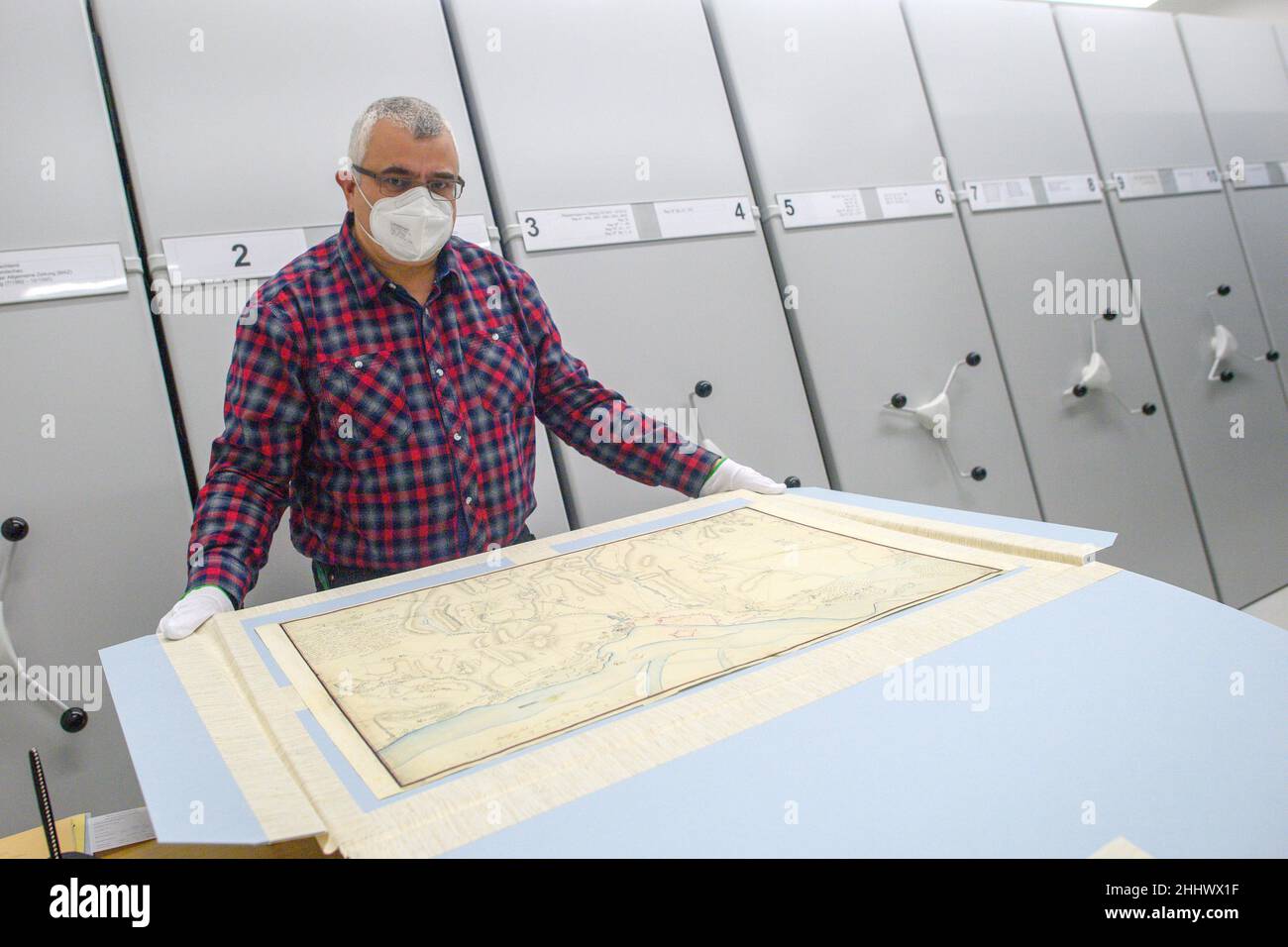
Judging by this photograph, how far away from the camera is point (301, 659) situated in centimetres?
86

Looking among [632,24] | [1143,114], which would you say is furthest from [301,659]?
[1143,114]

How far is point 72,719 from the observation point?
4.82 feet

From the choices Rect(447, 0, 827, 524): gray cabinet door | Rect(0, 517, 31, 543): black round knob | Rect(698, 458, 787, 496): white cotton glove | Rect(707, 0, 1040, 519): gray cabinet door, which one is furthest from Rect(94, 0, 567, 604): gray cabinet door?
Rect(707, 0, 1040, 519): gray cabinet door

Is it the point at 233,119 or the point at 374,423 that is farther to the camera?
the point at 233,119

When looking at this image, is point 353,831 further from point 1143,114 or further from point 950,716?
point 1143,114

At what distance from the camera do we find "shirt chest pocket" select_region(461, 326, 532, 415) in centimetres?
144

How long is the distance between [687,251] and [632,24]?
62 cm

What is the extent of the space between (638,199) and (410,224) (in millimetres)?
868

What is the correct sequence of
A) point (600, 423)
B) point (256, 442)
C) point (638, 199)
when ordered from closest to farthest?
point (256, 442) < point (600, 423) < point (638, 199)

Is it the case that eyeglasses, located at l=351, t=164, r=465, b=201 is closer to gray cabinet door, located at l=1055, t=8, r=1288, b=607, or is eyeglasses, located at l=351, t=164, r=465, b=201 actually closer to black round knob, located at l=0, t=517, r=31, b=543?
black round knob, located at l=0, t=517, r=31, b=543

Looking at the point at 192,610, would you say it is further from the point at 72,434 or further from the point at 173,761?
the point at 72,434

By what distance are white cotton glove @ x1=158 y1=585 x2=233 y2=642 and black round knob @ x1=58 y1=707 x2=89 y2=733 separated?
1.98 ft

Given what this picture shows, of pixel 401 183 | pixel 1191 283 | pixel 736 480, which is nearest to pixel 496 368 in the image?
pixel 401 183

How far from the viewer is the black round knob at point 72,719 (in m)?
1.47
